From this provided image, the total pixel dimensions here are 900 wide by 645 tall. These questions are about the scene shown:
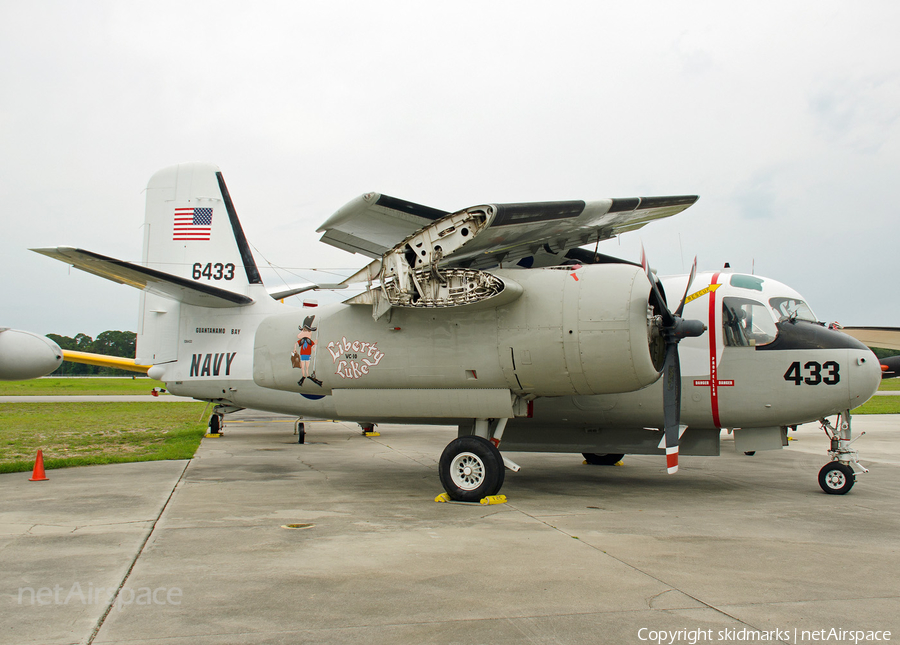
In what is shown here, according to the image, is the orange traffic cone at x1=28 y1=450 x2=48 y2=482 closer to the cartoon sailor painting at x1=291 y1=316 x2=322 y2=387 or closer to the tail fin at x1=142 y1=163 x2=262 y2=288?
the cartoon sailor painting at x1=291 y1=316 x2=322 y2=387

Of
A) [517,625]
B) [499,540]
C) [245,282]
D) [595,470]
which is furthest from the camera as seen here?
[245,282]

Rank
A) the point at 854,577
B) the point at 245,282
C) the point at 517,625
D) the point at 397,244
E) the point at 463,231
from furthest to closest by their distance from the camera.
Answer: the point at 245,282 < the point at 397,244 < the point at 463,231 < the point at 854,577 < the point at 517,625

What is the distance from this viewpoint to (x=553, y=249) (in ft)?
35.2

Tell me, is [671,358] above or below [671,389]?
above

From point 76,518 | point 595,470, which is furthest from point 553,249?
→ point 76,518

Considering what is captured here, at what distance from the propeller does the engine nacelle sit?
0.25 m

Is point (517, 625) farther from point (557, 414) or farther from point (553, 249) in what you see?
point (553, 249)

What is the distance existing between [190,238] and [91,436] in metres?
7.66

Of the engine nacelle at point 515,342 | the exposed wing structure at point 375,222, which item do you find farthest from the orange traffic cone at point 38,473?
the exposed wing structure at point 375,222

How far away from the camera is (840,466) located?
976 cm

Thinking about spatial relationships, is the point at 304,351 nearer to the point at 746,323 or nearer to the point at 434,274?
the point at 434,274

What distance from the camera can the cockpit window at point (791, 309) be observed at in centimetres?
981

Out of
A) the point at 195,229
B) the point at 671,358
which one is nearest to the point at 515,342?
the point at 671,358

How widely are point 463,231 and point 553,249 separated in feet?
9.59
